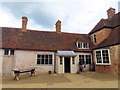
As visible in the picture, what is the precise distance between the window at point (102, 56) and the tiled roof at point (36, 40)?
353cm

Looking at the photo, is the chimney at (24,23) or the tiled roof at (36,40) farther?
the chimney at (24,23)

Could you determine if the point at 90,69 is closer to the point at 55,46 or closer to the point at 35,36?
the point at 55,46

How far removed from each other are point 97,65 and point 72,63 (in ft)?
12.1

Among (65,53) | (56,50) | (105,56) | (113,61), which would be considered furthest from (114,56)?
(56,50)

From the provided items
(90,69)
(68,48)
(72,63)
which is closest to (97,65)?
(90,69)

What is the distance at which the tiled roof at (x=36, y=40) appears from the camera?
19580 mm

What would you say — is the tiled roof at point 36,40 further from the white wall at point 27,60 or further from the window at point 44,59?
the window at point 44,59

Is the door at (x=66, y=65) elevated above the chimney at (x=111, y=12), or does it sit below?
below

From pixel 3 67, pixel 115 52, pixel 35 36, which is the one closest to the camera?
pixel 115 52

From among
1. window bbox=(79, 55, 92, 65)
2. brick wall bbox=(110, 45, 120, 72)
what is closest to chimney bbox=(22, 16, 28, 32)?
window bbox=(79, 55, 92, 65)

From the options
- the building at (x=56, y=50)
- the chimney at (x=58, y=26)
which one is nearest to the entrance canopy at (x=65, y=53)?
the building at (x=56, y=50)

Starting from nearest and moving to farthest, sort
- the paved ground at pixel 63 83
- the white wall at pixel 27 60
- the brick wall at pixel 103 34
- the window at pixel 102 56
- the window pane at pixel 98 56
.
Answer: the paved ground at pixel 63 83
the window at pixel 102 56
the white wall at pixel 27 60
the window pane at pixel 98 56
the brick wall at pixel 103 34

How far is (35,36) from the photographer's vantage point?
2256 centimetres

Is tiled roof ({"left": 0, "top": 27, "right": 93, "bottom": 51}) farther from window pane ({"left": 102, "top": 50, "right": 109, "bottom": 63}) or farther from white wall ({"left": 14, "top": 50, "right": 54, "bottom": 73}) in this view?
window pane ({"left": 102, "top": 50, "right": 109, "bottom": 63})
